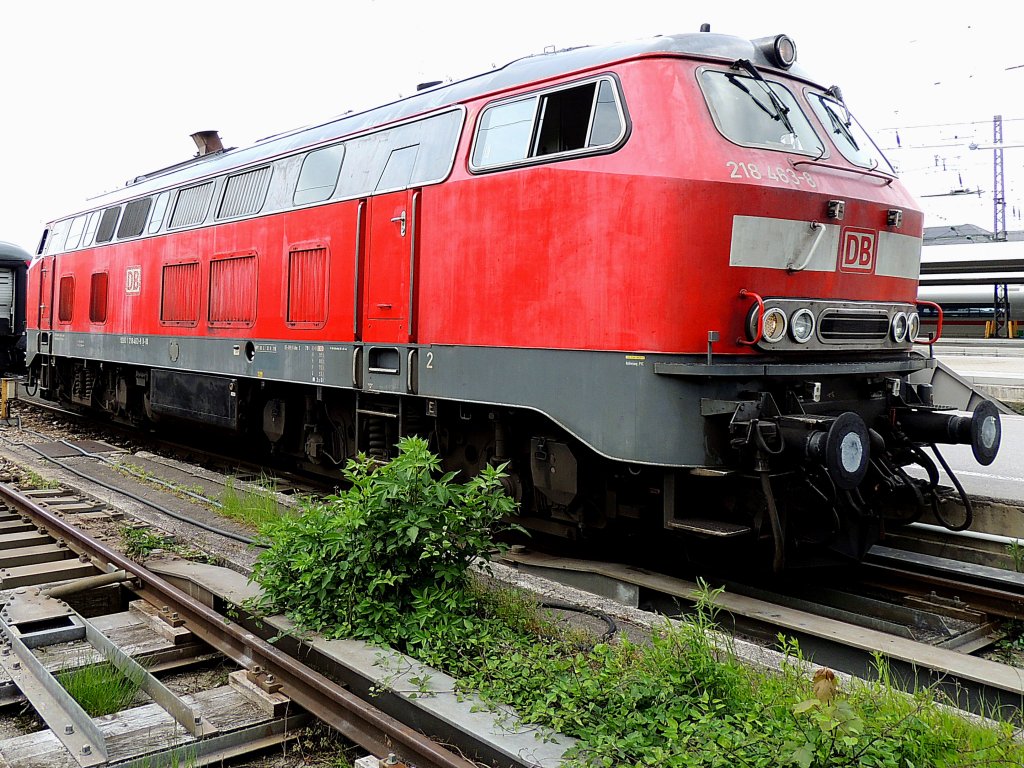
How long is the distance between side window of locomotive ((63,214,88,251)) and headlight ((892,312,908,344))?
13.0 meters

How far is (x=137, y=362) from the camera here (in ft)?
40.8

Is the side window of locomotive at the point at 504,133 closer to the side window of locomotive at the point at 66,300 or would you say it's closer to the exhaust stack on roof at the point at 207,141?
the exhaust stack on roof at the point at 207,141

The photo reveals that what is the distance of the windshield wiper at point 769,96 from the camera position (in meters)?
6.19

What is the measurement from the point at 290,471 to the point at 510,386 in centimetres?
587

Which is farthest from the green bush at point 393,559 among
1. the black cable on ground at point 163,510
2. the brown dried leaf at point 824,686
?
the brown dried leaf at point 824,686

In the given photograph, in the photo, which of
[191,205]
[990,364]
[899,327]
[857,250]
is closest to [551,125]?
[857,250]

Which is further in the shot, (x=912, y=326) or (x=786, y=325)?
(x=912, y=326)

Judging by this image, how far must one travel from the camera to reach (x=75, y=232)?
15.2 metres

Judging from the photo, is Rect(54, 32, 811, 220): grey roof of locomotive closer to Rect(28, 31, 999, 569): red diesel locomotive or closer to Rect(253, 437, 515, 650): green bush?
Rect(28, 31, 999, 569): red diesel locomotive

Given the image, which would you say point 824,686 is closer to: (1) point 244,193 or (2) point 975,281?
(1) point 244,193

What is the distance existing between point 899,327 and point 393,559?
429 cm

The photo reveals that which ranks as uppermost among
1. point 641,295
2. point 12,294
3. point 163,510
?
point 12,294

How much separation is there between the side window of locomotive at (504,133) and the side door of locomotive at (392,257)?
30.6 inches

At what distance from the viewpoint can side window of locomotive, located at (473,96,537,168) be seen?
6445mm
